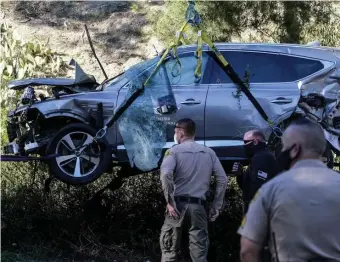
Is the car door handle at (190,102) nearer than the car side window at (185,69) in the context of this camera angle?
Yes

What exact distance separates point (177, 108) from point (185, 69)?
55 cm

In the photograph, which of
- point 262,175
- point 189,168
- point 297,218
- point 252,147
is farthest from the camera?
point 189,168

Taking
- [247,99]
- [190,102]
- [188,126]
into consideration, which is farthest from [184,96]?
[188,126]

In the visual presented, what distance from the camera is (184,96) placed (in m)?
8.27

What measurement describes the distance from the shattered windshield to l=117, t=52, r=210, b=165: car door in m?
0.05

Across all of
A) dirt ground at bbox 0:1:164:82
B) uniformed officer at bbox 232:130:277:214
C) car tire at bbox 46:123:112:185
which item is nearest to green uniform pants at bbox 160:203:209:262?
uniformed officer at bbox 232:130:277:214

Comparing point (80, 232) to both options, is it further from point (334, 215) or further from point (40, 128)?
point (334, 215)

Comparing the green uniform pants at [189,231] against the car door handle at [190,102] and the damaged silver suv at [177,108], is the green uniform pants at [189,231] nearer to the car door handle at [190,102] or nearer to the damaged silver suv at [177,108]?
the damaged silver suv at [177,108]

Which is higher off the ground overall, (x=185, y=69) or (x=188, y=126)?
(x=185, y=69)

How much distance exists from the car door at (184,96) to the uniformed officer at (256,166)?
1376mm

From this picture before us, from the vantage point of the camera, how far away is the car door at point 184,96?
821 centimetres

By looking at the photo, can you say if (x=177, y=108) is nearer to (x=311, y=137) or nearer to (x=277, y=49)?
(x=277, y=49)

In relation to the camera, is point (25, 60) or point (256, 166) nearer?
point (256, 166)

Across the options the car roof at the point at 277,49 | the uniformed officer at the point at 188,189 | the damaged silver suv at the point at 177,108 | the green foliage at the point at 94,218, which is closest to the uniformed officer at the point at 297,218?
the uniformed officer at the point at 188,189
